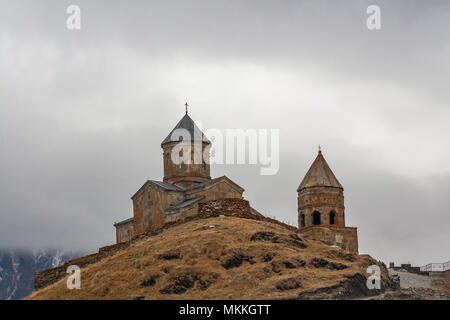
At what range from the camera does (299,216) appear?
143 feet

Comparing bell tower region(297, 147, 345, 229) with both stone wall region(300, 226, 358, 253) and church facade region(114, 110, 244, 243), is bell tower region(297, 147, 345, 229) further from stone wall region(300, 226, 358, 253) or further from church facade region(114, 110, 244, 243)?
church facade region(114, 110, 244, 243)

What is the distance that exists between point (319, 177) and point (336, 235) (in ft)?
11.3

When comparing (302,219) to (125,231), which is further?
(125,231)

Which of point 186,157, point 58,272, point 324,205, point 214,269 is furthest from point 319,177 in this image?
point 214,269

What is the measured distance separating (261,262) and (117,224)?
899 inches

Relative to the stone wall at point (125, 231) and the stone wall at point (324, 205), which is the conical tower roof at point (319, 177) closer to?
the stone wall at point (324, 205)

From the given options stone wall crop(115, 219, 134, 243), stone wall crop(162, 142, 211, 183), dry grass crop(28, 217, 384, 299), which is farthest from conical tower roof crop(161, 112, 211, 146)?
dry grass crop(28, 217, 384, 299)

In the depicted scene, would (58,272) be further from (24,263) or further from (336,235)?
(24,263)

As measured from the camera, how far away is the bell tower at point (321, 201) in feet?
141

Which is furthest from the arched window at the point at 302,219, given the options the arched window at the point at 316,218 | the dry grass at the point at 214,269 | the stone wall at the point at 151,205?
the dry grass at the point at 214,269

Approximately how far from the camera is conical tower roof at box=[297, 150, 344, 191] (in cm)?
4316

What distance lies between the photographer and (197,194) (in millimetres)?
41688
